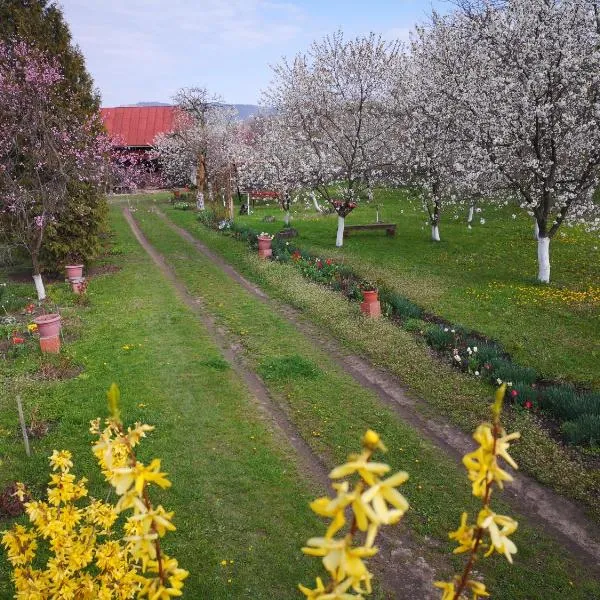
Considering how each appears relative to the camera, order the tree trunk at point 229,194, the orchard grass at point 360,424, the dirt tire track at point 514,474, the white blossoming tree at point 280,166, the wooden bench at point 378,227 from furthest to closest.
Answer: the tree trunk at point 229,194 → the white blossoming tree at point 280,166 → the wooden bench at point 378,227 → the dirt tire track at point 514,474 → the orchard grass at point 360,424

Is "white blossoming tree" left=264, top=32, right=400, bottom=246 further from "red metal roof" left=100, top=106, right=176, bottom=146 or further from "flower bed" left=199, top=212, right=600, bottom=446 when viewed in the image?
"red metal roof" left=100, top=106, right=176, bottom=146

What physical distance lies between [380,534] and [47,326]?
792cm

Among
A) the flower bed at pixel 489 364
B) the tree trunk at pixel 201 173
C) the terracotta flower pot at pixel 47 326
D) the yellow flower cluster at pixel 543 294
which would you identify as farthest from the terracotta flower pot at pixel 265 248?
the tree trunk at pixel 201 173

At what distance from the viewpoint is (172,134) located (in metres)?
40.2

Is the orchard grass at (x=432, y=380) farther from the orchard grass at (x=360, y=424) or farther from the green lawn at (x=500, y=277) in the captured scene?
the green lawn at (x=500, y=277)

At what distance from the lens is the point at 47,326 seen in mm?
10391

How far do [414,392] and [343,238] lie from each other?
13.9 metres

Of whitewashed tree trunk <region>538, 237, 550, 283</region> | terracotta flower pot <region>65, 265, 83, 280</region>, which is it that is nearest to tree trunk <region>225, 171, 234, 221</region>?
terracotta flower pot <region>65, 265, 83, 280</region>

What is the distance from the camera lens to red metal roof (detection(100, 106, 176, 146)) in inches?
1805

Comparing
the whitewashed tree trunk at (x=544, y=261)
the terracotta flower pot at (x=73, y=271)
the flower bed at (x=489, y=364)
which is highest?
the whitewashed tree trunk at (x=544, y=261)

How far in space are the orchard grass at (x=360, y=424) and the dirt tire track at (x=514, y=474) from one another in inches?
6.8

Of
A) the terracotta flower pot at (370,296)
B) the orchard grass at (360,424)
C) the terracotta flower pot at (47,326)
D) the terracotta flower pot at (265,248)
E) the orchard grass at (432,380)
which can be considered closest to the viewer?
the orchard grass at (360,424)

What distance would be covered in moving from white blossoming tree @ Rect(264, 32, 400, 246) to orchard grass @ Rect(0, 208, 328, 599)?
11.4 m

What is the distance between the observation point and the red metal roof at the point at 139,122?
1805 inches
